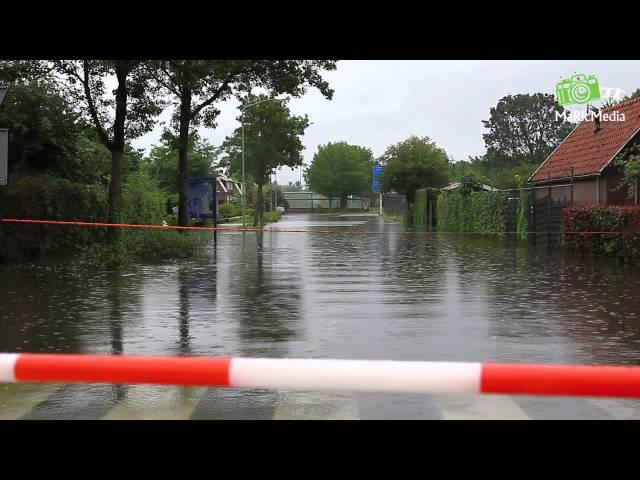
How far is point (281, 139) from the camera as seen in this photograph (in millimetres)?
60656

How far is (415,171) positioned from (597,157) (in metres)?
31.4

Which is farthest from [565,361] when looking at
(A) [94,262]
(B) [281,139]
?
(B) [281,139]

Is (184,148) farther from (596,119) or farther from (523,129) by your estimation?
(523,129)

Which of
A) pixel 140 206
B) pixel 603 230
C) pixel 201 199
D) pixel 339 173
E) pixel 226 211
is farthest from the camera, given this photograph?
pixel 339 173

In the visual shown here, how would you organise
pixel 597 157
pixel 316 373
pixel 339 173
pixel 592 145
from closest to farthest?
1. pixel 316 373
2. pixel 597 157
3. pixel 592 145
4. pixel 339 173

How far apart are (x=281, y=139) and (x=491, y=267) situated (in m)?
43.4

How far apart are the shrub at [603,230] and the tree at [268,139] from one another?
36.8m

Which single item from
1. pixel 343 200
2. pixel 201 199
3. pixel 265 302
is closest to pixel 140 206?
pixel 201 199

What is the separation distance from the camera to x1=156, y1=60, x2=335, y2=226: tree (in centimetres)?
2581

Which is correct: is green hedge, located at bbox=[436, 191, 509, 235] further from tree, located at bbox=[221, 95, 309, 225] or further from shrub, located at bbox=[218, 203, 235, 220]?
shrub, located at bbox=[218, 203, 235, 220]

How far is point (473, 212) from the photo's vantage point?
3838cm

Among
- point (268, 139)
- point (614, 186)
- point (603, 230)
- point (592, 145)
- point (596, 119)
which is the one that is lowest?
point (603, 230)

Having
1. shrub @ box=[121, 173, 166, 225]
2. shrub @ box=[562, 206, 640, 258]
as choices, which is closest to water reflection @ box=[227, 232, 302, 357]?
shrub @ box=[121, 173, 166, 225]
